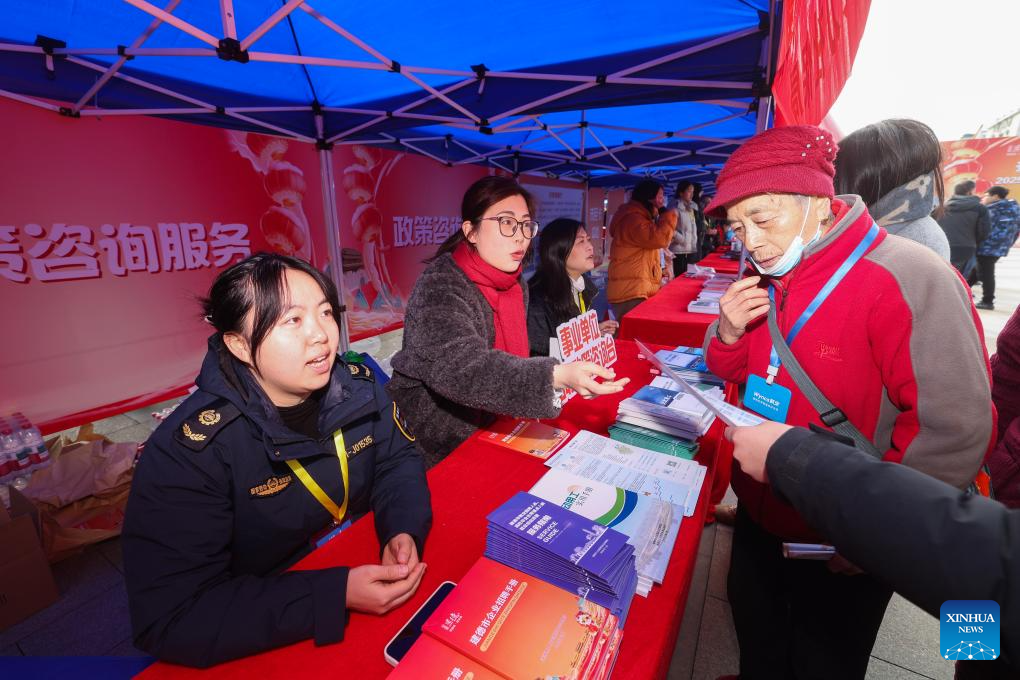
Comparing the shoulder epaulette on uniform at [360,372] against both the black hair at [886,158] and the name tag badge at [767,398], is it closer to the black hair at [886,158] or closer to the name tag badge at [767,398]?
the name tag badge at [767,398]

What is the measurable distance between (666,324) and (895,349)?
2.56m

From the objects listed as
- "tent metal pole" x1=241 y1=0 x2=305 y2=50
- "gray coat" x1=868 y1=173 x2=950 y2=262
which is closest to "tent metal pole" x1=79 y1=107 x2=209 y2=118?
"tent metal pole" x1=241 y1=0 x2=305 y2=50

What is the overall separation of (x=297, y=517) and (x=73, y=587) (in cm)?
246

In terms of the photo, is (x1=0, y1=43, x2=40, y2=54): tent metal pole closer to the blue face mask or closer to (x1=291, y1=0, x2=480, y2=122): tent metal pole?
(x1=291, y1=0, x2=480, y2=122): tent metal pole

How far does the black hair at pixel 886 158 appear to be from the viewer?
1.44 meters

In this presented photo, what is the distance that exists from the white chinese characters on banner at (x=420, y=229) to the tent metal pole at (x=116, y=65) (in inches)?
150

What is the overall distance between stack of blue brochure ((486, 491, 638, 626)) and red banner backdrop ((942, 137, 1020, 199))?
86.3 ft

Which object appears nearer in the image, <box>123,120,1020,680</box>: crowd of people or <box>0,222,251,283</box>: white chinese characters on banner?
<box>123,120,1020,680</box>: crowd of people

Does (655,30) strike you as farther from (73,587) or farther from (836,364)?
(73,587)

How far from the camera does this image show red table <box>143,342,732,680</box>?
0.85 metres

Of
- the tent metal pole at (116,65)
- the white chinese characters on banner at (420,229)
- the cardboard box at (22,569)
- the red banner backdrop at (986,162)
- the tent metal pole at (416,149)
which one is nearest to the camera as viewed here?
the cardboard box at (22,569)

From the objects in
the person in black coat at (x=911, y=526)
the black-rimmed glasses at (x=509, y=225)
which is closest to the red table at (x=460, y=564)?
the person in black coat at (x=911, y=526)

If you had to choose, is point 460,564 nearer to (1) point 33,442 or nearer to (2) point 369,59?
(2) point 369,59

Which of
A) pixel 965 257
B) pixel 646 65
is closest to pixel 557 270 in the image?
pixel 646 65
